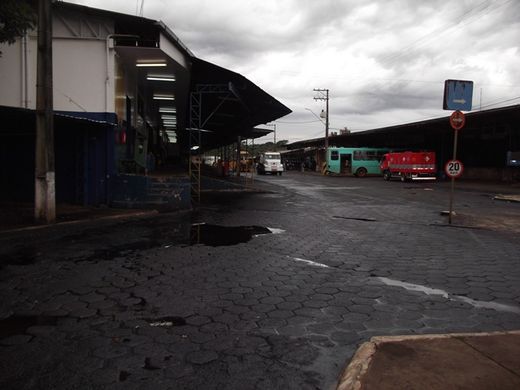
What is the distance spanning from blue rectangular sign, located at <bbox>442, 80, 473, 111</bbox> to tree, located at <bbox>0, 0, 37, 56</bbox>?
10.5 meters

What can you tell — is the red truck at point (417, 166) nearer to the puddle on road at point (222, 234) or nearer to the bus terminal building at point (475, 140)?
the bus terminal building at point (475, 140)

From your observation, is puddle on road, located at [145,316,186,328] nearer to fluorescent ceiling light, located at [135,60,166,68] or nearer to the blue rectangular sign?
the blue rectangular sign

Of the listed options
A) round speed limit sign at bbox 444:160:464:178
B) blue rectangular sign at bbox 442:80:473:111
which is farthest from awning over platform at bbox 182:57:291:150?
round speed limit sign at bbox 444:160:464:178

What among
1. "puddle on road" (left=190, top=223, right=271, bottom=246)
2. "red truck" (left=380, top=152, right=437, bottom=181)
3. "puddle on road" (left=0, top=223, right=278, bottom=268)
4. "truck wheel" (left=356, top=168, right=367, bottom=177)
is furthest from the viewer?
"truck wheel" (left=356, top=168, right=367, bottom=177)

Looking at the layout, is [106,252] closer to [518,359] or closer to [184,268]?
[184,268]

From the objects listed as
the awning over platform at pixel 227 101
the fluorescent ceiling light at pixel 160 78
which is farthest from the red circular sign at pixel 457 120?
the fluorescent ceiling light at pixel 160 78

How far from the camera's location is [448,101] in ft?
40.8

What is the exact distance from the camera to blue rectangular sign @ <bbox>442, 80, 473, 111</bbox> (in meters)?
12.4

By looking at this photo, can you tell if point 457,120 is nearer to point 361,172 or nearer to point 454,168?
point 454,168

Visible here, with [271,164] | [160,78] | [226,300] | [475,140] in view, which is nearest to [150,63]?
[160,78]

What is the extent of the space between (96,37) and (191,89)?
7.93 meters

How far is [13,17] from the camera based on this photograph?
32.1ft

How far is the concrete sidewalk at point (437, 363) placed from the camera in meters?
3.18

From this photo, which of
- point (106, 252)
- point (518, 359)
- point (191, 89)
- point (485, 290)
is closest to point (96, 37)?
point (191, 89)
